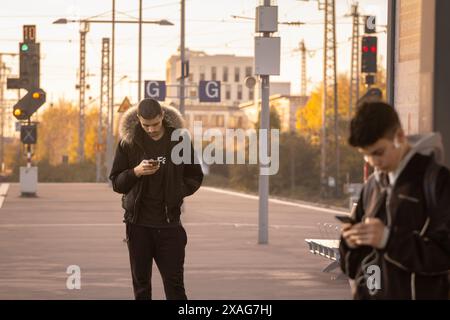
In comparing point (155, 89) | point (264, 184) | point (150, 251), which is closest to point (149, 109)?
point (150, 251)

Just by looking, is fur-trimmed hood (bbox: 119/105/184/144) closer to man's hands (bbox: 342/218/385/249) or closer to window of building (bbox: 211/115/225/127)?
man's hands (bbox: 342/218/385/249)

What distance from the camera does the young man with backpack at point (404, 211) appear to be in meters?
5.46

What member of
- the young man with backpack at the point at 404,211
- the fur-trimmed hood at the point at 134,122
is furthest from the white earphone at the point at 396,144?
the fur-trimmed hood at the point at 134,122

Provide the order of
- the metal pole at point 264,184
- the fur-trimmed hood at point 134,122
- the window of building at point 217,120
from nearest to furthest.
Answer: the fur-trimmed hood at point 134,122, the metal pole at point 264,184, the window of building at point 217,120

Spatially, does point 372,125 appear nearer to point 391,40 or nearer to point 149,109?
point 149,109

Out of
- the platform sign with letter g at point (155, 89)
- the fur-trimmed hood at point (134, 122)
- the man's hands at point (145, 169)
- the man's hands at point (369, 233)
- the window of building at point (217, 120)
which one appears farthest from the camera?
the window of building at point (217, 120)

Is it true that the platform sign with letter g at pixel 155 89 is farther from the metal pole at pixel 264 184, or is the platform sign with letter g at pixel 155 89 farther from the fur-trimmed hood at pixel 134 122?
the fur-trimmed hood at pixel 134 122

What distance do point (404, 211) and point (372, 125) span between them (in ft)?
1.19

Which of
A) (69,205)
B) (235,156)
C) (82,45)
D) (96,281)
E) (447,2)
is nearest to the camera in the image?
(447,2)
